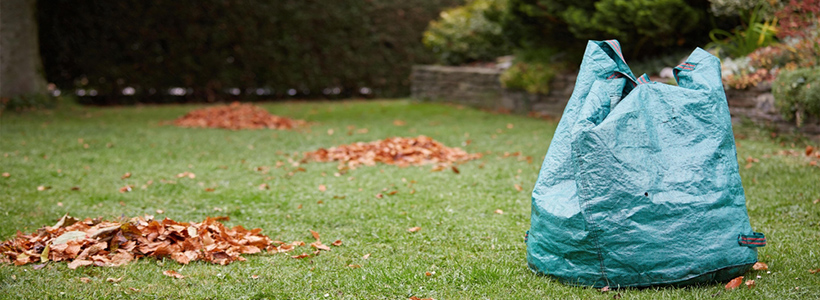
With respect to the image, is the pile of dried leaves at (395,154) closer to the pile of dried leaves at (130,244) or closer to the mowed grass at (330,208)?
the mowed grass at (330,208)

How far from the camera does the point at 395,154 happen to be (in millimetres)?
6047

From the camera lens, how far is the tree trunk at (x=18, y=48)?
1002cm

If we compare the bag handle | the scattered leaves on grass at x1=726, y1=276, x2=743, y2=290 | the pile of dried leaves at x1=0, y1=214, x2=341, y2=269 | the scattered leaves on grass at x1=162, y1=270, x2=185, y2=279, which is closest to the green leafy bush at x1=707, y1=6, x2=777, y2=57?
the bag handle

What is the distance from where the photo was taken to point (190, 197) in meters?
4.54

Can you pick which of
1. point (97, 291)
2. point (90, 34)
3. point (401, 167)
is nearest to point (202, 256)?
point (97, 291)

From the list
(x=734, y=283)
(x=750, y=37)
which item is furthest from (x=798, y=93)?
(x=734, y=283)

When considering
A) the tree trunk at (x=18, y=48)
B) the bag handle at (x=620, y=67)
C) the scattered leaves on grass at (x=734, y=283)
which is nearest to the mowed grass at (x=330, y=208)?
the scattered leaves on grass at (x=734, y=283)

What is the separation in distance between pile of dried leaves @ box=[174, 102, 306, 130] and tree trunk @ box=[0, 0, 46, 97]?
310 centimetres

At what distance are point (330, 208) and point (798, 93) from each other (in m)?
4.48

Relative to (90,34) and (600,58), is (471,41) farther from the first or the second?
(600,58)

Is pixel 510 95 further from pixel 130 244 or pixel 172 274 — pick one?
pixel 172 274

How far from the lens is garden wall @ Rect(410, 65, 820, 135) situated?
628cm

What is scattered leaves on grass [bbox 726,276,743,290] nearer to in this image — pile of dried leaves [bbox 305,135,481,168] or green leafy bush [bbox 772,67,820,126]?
pile of dried leaves [bbox 305,135,481,168]

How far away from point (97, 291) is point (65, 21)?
9930 mm
